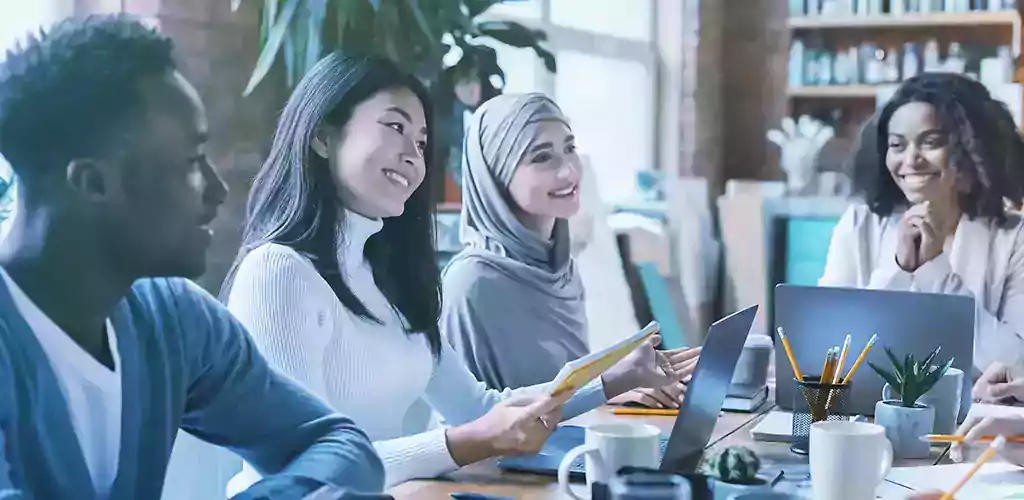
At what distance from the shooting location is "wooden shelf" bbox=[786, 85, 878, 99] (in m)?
4.04

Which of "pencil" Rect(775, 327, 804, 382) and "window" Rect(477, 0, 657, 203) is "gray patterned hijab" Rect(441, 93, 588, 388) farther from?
"pencil" Rect(775, 327, 804, 382)

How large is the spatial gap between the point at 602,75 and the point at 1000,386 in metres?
1.50

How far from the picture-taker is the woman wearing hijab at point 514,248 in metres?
1.90

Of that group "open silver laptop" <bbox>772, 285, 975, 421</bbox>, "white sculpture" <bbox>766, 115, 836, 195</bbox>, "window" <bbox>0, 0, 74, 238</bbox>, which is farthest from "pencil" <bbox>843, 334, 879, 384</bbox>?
"white sculpture" <bbox>766, 115, 836, 195</bbox>

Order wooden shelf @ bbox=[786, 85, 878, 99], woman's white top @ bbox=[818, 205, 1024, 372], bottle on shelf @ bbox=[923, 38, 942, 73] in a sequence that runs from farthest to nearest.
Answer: wooden shelf @ bbox=[786, 85, 878, 99] < bottle on shelf @ bbox=[923, 38, 942, 73] < woman's white top @ bbox=[818, 205, 1024, 372]

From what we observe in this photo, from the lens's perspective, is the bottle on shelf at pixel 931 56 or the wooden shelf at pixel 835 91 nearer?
the bottle on shelf at pixel 931 56

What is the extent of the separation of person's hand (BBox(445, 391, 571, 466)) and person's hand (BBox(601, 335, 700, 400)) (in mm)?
422

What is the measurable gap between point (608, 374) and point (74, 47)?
3.74 ft

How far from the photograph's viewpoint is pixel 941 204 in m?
2.53

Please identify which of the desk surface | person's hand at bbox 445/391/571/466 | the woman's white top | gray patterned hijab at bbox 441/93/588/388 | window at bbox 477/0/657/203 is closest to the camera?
the desk surface

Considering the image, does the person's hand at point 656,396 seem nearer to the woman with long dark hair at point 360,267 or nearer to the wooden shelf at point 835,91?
the woman with long dark hair at point 360,267

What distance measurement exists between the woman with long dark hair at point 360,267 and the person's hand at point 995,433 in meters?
0.54

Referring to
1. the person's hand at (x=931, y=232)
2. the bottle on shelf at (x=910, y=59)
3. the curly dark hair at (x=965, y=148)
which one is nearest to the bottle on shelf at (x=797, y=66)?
the bottle on shelf at (x=910, y=59)

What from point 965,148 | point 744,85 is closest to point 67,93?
point 965,148
